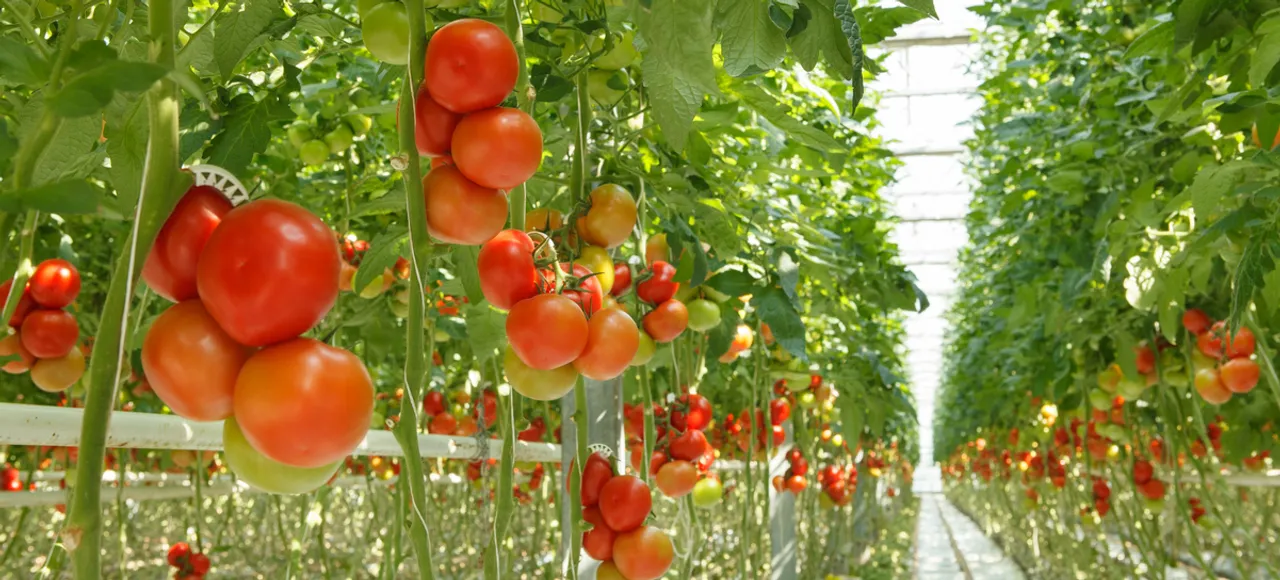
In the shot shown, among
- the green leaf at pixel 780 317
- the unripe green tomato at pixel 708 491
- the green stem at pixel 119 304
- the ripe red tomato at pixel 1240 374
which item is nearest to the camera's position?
the green stem at pixel 119 304

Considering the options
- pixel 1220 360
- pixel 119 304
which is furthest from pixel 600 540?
pixel 1220 360

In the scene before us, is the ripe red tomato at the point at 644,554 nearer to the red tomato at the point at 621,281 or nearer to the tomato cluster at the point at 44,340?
the red tomato at the point at 621,281

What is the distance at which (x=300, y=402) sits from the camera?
36 centimetres

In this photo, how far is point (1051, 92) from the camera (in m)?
2.74

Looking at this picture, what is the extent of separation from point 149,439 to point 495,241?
32cm

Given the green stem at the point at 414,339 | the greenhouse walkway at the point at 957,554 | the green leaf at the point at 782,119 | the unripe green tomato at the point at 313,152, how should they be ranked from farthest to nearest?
the greenhouse walkway at the point at 957,554 < the unripe green tomato at the point at 313,152 < the green leaf at the point at 782,119 < the green stem at the point at 414,339

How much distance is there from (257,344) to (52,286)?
686 mm

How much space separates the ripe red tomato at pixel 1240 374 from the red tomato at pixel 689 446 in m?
1.47

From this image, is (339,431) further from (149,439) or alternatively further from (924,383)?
(924,383)

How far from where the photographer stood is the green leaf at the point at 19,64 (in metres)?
0.41

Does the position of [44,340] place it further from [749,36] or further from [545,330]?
[749,36]

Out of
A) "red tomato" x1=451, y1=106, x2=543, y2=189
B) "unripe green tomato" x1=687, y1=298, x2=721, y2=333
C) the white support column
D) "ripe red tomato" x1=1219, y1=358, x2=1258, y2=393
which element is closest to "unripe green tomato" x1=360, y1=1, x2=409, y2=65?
"red tomato" x1=451, y1=106, x2=543, y2=189

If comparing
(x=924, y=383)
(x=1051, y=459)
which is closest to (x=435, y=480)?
(x=1051, y=459)

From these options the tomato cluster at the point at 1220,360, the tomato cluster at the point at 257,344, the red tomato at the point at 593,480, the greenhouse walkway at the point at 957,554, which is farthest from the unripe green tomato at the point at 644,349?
the greenhouse walkway at the point at 957,554
